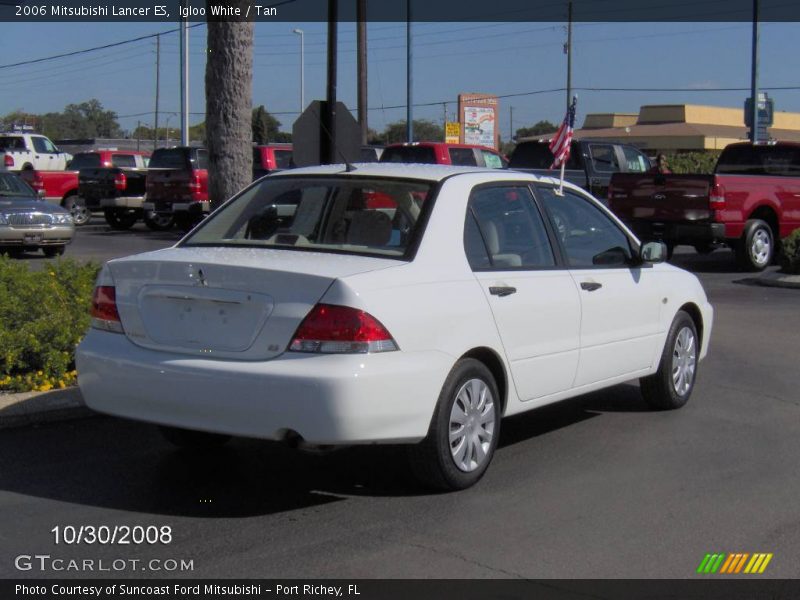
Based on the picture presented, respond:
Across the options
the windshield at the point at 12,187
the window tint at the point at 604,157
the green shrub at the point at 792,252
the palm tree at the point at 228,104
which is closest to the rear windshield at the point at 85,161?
the windshield at the point at 12,187

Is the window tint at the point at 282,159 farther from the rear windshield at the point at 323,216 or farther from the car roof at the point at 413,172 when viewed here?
the rear windshield at the point at 323,216

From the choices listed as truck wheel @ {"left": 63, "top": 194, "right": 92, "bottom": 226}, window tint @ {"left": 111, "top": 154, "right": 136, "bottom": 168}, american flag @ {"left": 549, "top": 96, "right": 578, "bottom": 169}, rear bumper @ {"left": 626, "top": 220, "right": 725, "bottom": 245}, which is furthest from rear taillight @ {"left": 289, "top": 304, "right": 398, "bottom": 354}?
window tint @ {"left": 111, "top": 154, "right": 136, "bottom": 168}

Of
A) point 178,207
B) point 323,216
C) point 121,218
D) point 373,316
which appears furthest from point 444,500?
point 121,218

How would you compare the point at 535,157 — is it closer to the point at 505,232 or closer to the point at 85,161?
the point at 505,232

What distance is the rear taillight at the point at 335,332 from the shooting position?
5145mm

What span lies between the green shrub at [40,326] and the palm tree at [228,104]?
1.95m

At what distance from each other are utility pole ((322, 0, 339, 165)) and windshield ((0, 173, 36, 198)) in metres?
9.45

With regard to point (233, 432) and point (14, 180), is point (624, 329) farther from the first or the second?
point (14, 180)

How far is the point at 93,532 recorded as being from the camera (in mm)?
5105

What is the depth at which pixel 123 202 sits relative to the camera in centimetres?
2812

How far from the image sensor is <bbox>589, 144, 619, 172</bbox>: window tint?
2125cm

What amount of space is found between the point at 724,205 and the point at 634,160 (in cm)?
534

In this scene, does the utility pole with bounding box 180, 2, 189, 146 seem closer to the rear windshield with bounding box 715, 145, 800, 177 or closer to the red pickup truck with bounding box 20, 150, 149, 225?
the red pickup truck with bounding box 20, 150, 149, 225
